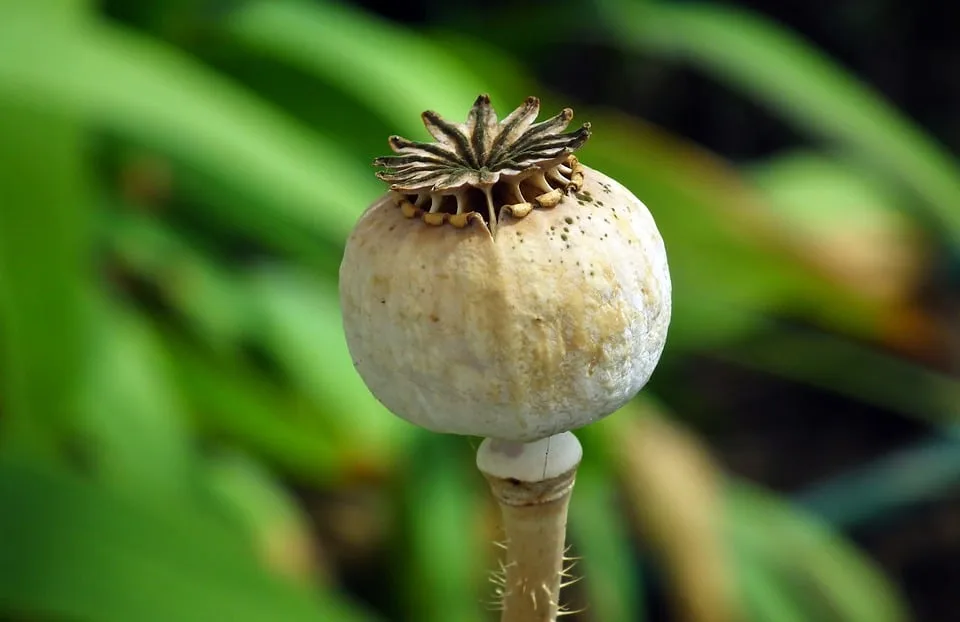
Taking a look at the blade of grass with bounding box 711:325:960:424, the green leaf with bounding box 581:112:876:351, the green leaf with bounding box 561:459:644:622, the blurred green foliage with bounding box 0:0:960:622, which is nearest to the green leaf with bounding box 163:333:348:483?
the blurred green foliage with bounding box 0:0:960:622

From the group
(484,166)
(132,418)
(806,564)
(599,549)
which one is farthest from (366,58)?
(484,166)

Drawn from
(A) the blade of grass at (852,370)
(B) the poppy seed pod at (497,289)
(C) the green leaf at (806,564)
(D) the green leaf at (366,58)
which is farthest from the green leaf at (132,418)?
(A) the blade of grass at (852,370)

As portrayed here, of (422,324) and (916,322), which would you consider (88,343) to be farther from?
(916,322)

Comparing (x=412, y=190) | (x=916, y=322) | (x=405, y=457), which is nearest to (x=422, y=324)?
(x=412, y=190)

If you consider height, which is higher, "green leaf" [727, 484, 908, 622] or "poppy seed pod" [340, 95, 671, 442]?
"green leaf" [727, 484, 908, 622]

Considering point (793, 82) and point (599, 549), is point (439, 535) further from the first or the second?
point (793, 82)

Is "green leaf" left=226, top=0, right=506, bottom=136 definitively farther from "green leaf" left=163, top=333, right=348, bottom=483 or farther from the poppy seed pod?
the poppy seed pod
